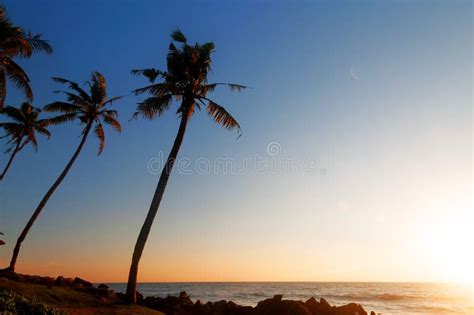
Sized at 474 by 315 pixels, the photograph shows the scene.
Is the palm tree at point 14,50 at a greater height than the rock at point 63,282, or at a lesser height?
greater

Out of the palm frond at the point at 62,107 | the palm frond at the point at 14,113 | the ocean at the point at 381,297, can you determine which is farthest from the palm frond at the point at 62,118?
the ocean at the point at 381,297

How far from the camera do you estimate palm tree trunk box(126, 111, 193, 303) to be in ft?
57.7

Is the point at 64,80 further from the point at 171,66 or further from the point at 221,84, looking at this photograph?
the point at 221,84

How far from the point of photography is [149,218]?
60.0ft

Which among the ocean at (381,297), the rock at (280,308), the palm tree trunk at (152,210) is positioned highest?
the palm tree trunk at (152,210)

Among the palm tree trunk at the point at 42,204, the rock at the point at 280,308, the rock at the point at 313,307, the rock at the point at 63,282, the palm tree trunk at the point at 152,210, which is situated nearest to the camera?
the palm tree trunk at the point at 152,210

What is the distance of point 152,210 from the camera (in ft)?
60.4

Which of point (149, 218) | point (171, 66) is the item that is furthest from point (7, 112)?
point (149, 218)

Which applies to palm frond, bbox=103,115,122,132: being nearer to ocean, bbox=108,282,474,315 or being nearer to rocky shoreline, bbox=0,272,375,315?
rocky shoreline, bbox=0,272,375,315

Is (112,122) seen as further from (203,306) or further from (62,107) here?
(203,306)

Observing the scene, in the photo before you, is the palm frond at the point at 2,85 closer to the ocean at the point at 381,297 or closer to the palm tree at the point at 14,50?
the palm tree at the point at 14,50

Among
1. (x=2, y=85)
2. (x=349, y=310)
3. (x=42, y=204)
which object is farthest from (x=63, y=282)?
(x=349, y=310)

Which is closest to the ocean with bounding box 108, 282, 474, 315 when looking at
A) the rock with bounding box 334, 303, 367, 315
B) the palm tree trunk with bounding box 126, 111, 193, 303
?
the rock with bounding box 334, 303, 367, 315

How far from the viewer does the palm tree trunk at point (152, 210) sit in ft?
57.7
